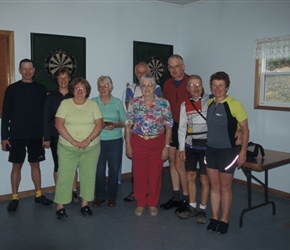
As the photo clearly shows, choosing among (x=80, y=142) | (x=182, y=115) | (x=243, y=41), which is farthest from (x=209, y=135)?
(x=243, y=41)

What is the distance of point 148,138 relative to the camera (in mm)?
3121

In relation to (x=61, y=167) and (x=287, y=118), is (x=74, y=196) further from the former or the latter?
(x=287, y=118)

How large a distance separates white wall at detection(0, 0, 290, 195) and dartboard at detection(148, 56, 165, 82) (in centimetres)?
32

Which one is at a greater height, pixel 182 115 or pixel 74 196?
pixel 182 115

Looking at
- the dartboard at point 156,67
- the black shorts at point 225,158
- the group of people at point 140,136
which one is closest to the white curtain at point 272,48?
the group of people at point 140,136

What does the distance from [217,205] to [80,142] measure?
1.45m

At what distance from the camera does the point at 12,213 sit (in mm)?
3373

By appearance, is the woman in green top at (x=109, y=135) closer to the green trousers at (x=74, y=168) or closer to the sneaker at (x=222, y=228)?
the green trousers at (x=74, y=168)

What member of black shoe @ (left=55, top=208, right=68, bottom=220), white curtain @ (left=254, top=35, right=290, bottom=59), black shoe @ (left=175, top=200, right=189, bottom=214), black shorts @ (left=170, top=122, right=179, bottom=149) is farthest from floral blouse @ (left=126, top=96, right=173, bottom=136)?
white curtain @ (left=254, top=35, right=290, bottom=59)

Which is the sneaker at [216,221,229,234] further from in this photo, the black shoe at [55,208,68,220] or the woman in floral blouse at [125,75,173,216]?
the black shoe at [55,208,68,220]

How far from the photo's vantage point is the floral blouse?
308 cm

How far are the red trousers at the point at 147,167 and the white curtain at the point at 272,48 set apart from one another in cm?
192

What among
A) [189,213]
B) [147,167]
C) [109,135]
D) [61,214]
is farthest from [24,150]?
[189,213]

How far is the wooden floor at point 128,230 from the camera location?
2707 millimetres
